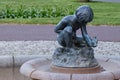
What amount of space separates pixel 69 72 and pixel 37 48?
14.2 ft

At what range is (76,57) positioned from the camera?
4961 millimetres

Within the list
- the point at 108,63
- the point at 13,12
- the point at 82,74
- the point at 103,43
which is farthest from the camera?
the point at 13,12

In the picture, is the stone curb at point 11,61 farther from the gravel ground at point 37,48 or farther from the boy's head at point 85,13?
the gravel ground at point 37,48

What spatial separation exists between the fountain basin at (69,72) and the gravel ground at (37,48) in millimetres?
3176

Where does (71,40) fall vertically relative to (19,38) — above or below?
above

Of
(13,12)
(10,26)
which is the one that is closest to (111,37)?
(10,26)

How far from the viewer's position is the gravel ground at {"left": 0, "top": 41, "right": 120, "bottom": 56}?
28.4 feet

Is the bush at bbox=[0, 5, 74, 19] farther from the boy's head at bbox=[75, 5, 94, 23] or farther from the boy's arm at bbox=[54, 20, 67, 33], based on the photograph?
the boy's head at bbox=[75, 5, 94, 23]

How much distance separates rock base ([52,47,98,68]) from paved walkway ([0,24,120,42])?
5710mm

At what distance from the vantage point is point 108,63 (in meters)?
5.39

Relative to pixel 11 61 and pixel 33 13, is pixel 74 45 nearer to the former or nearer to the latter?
pixel 11 61

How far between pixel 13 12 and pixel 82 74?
1047cm

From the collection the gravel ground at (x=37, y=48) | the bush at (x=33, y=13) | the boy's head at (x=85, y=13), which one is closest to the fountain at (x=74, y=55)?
the boy's head at (x=85, y=13)

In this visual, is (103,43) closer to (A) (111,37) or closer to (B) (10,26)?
(A) (111,37)
